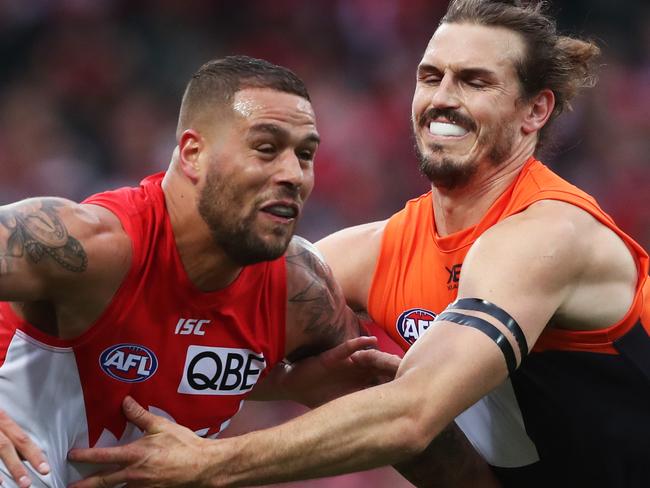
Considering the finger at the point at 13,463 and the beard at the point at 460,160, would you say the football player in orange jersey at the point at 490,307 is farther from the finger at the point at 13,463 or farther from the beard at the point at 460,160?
the finger at the point at 13,463

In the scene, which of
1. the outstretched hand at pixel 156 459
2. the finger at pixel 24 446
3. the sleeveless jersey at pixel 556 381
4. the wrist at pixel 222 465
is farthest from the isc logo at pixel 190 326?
the sleeveless jersey at pixel 556 381

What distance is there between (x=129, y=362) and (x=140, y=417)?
8.1 inches

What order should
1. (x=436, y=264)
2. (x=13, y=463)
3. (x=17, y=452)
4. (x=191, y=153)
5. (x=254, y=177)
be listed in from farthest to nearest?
(x=436, y=264) → (x=191, y=153) → (x=254, y=177) → (x=17, y=452) → (x=13, y=463)

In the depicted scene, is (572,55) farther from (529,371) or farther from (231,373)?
(231,373)

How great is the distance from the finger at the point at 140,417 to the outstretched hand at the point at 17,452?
338mm

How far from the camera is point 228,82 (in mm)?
3865

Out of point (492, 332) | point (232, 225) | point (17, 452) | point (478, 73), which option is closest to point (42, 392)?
point (17, 452)

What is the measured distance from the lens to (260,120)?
3.75m

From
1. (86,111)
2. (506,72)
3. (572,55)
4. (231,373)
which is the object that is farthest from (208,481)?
(86,111)

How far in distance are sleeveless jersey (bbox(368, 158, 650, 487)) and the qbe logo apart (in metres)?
0.80

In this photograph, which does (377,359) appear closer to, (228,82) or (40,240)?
(228,82)

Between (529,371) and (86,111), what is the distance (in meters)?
6.25

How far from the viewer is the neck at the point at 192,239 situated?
3783 mm

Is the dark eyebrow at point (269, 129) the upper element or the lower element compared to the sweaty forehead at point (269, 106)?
lower
